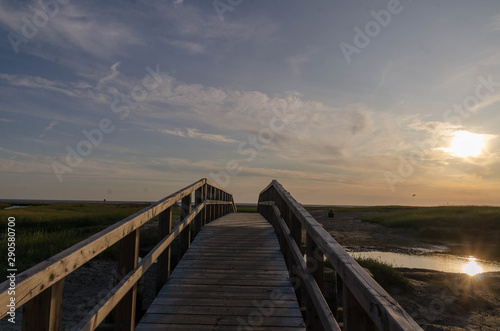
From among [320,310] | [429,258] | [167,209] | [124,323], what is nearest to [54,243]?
[167,209]

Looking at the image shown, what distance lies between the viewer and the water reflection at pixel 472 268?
12.0 metres

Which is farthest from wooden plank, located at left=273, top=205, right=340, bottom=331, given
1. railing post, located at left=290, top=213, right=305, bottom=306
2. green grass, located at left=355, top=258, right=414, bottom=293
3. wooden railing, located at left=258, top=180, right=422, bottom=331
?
green grass, located at left=355, top=258, right=414, bottom=293

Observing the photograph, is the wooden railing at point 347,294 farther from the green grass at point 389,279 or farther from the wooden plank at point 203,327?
the green grass at point 389,279

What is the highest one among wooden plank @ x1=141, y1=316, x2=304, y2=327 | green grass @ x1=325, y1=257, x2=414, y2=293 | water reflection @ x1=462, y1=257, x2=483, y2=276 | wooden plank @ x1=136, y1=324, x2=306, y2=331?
wooden plank @ x1=141, y1=316, x2=304, y2=327

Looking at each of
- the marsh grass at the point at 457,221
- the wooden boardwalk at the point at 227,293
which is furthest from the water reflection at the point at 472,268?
the wooden boardwalk at the point at 227,293

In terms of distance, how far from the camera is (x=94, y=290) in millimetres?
7168

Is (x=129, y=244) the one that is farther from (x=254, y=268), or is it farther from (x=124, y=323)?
(x=254, y=268)

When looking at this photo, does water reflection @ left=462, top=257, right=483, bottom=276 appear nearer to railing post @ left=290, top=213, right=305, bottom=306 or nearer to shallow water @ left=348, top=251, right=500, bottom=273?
shallow water @ left=348, top=251, right=500, bottom=273

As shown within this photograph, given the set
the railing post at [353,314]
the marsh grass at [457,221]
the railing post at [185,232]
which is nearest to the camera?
the railing post at [353,314]

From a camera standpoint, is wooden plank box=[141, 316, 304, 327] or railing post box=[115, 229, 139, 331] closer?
railing post box=[115, 229, 139, 331]

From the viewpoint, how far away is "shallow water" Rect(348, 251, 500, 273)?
12844mm

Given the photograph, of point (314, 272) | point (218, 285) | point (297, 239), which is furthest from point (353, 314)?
point (218, 285)

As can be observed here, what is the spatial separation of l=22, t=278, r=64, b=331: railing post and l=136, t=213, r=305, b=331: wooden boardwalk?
5.91ft

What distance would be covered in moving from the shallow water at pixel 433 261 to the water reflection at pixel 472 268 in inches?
1.9
